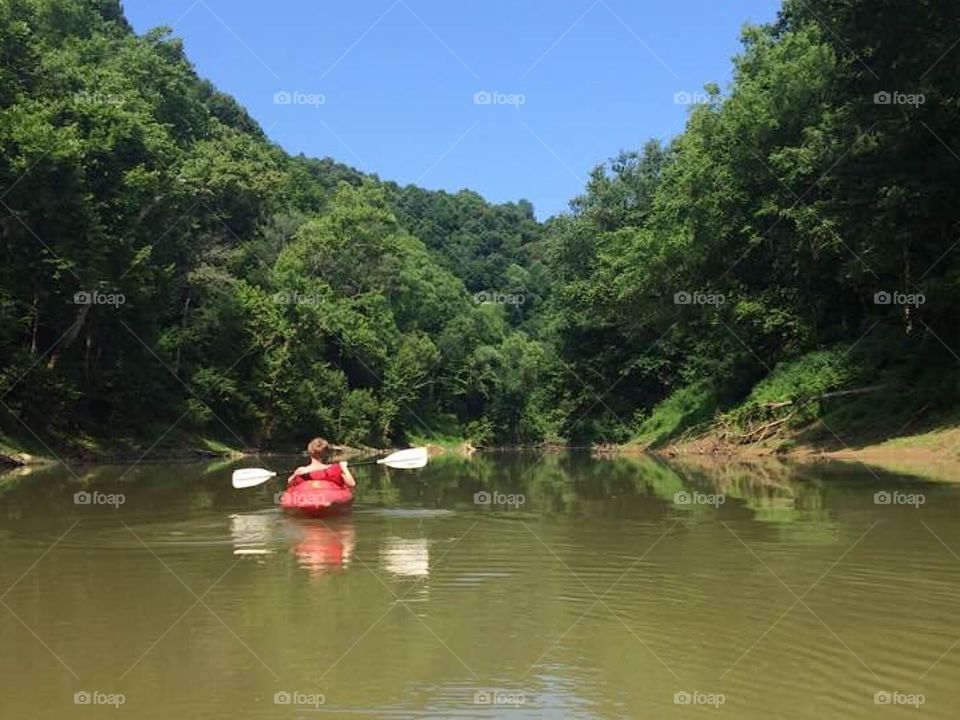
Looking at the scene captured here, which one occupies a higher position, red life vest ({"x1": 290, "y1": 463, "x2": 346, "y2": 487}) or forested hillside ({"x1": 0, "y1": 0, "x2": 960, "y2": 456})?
forested hillside ({"x1": 0, "y1": 0, "x2": 960, "y2": 456})

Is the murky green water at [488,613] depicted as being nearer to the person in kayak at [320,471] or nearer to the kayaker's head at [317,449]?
the person in kayak at [320,471]

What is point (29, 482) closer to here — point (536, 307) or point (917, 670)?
point (917, 670)

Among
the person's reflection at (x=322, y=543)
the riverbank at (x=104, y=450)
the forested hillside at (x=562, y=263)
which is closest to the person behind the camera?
the person's reflection at (x=322, y=543)

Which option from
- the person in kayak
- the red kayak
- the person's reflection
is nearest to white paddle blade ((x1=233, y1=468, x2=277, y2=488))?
the person in kayak

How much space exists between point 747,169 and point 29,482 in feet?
92.6

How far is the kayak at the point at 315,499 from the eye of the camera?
1500 cm

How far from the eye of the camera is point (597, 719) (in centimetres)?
542

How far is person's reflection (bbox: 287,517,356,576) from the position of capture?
10.7 m

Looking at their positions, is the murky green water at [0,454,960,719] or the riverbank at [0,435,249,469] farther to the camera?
the riverbank at [0,435,249,469]

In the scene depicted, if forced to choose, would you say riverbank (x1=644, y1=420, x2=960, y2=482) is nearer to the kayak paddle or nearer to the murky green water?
the murky green water

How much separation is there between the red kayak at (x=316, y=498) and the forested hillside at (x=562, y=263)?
17.3 m

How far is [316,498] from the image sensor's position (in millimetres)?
14992

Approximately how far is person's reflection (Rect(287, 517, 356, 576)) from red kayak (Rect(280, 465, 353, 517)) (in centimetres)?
22

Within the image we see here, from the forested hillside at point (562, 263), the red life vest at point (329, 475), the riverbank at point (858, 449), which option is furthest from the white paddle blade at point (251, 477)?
the forested hillside at point (562, 263)
